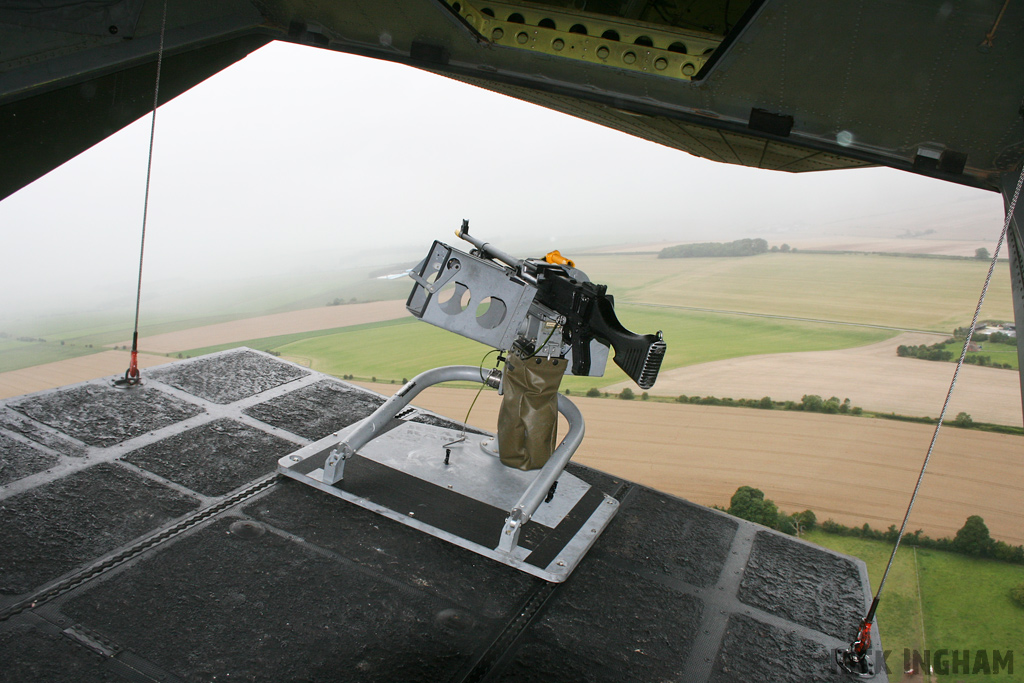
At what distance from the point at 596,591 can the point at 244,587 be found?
1359 millimetres

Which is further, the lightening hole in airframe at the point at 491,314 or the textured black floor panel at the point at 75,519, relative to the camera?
the lightening hole in airframe at the point at 491,314

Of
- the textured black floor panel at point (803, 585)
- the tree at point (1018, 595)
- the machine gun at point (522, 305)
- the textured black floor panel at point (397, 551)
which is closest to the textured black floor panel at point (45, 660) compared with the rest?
the textured black floor panel at point (397, 551)

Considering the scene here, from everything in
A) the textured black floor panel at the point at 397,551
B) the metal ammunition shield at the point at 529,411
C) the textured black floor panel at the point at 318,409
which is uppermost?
the metal ammunition shield at the point at 529,411

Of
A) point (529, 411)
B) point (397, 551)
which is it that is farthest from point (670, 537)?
point (397, 551)

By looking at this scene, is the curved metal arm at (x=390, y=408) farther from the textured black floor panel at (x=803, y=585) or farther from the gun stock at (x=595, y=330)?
the textured black floor panel at (x=803, y=585)

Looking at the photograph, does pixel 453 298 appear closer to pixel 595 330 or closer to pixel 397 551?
pixel 595 330

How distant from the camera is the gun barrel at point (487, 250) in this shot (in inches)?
107

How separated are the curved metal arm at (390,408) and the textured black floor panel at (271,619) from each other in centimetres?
50

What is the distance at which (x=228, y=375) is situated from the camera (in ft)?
14.1

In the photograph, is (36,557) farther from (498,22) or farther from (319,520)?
(498,22)

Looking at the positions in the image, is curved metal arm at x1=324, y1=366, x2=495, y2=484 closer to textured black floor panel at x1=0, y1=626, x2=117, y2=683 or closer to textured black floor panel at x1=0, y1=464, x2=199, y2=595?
textured black floor panel at x1=0, y1=464, x2=199, y2=595

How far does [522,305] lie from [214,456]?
1.85m

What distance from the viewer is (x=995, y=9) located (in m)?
2.09

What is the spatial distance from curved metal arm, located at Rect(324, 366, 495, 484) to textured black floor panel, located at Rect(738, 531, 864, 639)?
1.45 m
